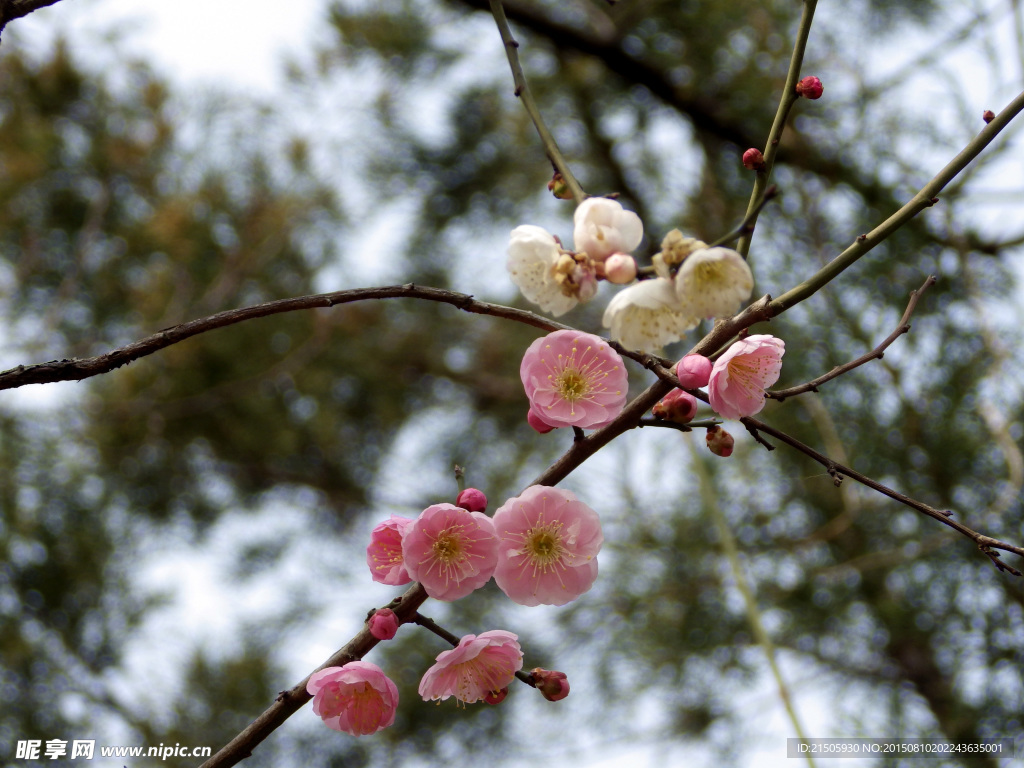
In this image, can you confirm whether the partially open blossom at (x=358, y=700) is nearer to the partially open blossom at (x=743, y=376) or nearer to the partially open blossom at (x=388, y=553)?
the partially open blossom at (x=388, y=553)

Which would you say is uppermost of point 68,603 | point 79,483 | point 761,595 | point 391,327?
point 391,327

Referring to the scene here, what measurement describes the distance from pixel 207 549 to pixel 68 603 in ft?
1.45

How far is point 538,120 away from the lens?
574 mm

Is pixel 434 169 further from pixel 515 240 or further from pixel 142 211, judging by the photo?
pixel 515 240

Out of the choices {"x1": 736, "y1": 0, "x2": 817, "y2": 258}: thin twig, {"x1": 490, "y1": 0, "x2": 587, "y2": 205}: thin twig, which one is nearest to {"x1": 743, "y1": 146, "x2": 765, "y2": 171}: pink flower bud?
{"x1": 736, "y1": 0, "x2": 817, "y2": 258}: thin twig

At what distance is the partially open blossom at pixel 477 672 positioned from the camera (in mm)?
650

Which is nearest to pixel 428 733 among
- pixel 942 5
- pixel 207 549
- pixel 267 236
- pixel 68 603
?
pixel 207 549

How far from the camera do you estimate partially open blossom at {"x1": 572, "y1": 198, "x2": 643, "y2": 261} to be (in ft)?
1.75

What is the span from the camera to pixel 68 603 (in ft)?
8.59

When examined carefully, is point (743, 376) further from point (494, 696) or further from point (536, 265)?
point (494, 696)

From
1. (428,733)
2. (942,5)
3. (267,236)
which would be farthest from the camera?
(267,236)

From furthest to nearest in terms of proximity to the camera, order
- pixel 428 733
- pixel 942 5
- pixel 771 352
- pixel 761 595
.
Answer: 1. pixel 428 733
2. pixel 942 5
3. pixel 761 595
4. pixel 771 352

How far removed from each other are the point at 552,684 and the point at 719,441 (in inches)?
9.1

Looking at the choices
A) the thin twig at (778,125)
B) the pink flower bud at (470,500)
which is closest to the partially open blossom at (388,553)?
the pink flower bud at (470,500)
